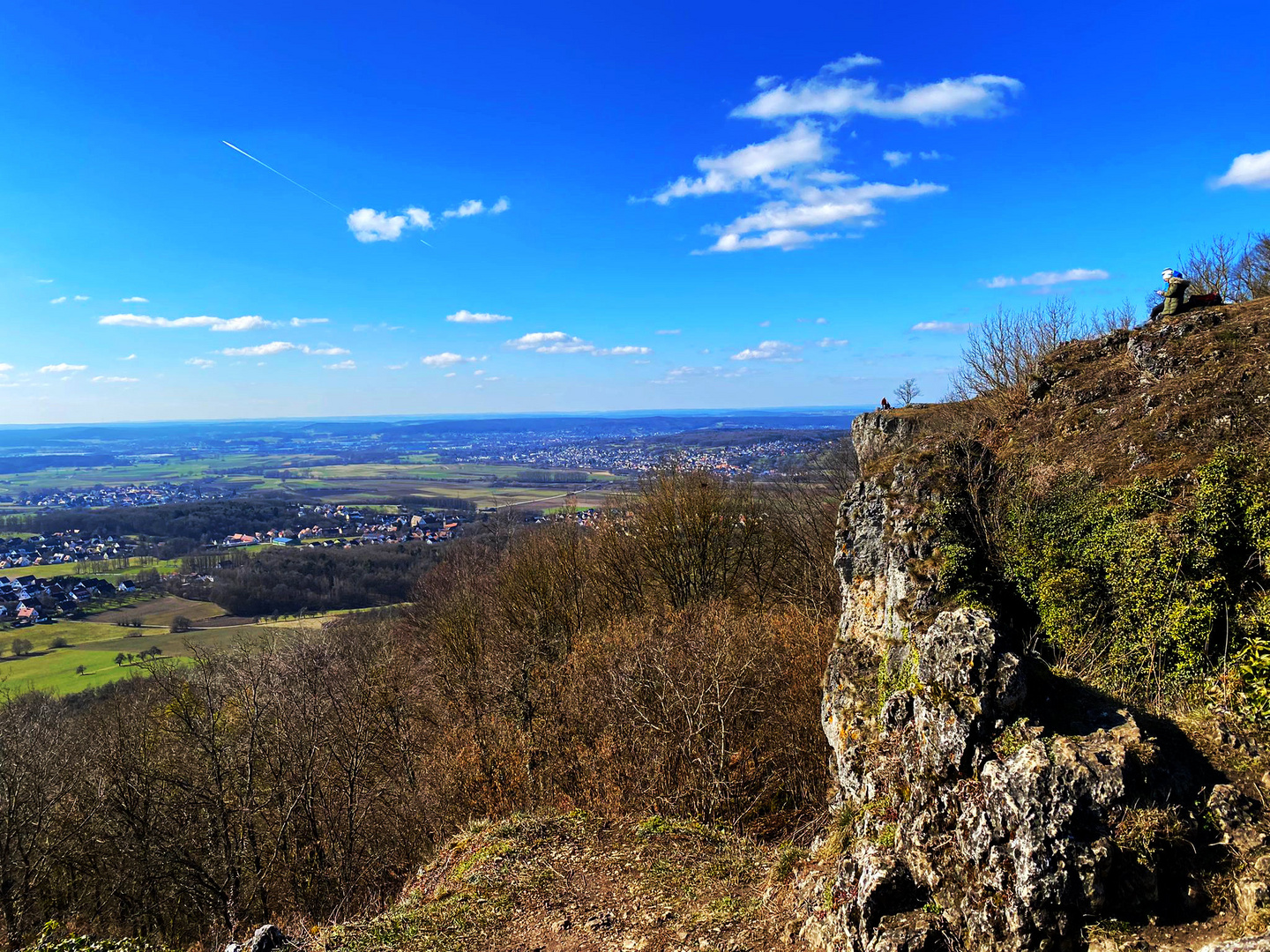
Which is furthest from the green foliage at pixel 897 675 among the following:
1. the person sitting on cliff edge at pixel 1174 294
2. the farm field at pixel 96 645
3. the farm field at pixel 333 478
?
the farm field at pixel 333 478

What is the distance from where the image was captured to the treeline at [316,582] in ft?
185

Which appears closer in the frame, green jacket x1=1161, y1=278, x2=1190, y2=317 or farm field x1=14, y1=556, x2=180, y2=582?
green jacket x1=1161, y1=278, x2=1190, y2=317

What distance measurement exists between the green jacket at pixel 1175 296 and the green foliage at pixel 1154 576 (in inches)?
277

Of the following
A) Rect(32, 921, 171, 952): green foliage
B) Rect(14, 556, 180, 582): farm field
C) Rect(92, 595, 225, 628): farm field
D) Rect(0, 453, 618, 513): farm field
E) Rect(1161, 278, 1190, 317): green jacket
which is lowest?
Rect(92, 595, 225, 628): farm field

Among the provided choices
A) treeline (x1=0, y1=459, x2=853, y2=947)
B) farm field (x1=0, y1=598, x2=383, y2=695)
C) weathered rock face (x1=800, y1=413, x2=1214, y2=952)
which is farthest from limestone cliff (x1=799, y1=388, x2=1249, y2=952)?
farm field (x1=0, y1=598, x2=383, y2=695)

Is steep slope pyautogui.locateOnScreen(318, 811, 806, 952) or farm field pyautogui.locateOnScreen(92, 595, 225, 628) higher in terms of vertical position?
steep slope pyautogui.locateOnScreen(318, 811, 806, 952)

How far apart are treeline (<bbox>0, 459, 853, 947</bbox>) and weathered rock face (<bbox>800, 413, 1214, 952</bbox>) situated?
20.5 feet

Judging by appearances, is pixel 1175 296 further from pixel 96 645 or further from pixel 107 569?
pixel 107 569

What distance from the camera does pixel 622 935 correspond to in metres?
8.36

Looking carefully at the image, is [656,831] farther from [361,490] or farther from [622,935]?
[361,490]

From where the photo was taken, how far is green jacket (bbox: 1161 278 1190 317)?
44.3 ft

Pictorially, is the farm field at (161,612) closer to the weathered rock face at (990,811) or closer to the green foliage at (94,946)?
the green foliage at (94,946)

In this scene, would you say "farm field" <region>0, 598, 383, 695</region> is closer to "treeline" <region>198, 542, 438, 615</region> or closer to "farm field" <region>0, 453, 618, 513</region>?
"treeline" <region>198, 542, 438, 615</region>

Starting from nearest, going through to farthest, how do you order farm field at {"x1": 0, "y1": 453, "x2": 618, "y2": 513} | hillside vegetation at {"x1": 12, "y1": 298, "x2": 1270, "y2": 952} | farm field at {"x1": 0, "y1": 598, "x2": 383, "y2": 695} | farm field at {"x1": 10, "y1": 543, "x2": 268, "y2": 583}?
hillside vegetation at {"x1": 12, "y1": 298, "x2": 1270, "y2": 952}
farm field at {"x1": 0, "y1": 598, "x2": 383, "y2": 695}
farm field at {"x1": 10, "y1": 543, "x2": 268, "y2": 583}
farm field at {"x1": 0, "y1": 453, "x2": 618, "y2": 513}
